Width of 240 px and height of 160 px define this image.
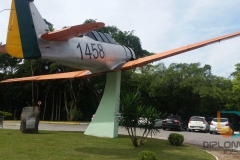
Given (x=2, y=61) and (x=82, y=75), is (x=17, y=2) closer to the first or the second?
(x=82, y=75)

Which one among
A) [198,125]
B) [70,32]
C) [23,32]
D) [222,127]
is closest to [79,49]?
[70,32]

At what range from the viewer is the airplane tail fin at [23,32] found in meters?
9.02

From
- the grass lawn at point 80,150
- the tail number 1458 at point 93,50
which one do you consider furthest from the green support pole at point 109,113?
the tail number 1458 at point 93,50

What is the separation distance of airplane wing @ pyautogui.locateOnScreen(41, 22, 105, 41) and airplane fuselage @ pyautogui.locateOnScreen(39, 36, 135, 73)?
290 millimetres

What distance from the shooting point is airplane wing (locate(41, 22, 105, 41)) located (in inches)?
313

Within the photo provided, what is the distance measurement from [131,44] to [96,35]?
742 inches

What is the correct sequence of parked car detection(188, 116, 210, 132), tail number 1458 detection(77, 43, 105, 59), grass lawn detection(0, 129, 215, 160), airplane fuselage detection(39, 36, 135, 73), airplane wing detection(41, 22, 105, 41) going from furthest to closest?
parked car detection(188, 116, 210, 132) → tail number 1458 detection(77, 43, 105, 59) → airplane fuselage detection(39, 36, 135, 73) → grass lawn detection(0, 129, 215, 160) → airplane wing detection(41, 22, 105, 41)

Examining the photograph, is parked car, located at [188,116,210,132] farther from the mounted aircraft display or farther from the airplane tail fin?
the airplane tail fin

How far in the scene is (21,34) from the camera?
916cm

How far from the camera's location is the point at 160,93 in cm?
3073

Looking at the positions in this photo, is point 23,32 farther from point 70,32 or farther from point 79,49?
point 79,49

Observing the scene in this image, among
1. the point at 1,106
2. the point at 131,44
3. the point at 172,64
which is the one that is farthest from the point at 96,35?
the point at 1,106

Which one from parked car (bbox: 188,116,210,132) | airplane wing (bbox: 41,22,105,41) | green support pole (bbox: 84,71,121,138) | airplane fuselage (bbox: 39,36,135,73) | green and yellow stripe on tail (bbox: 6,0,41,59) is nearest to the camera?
airplane wing (bbox: 41,22,105,41)

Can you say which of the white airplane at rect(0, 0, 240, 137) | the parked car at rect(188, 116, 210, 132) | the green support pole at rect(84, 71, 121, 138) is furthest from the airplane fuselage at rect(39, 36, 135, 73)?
the parked car at rect(188, 116, 210, 132)
